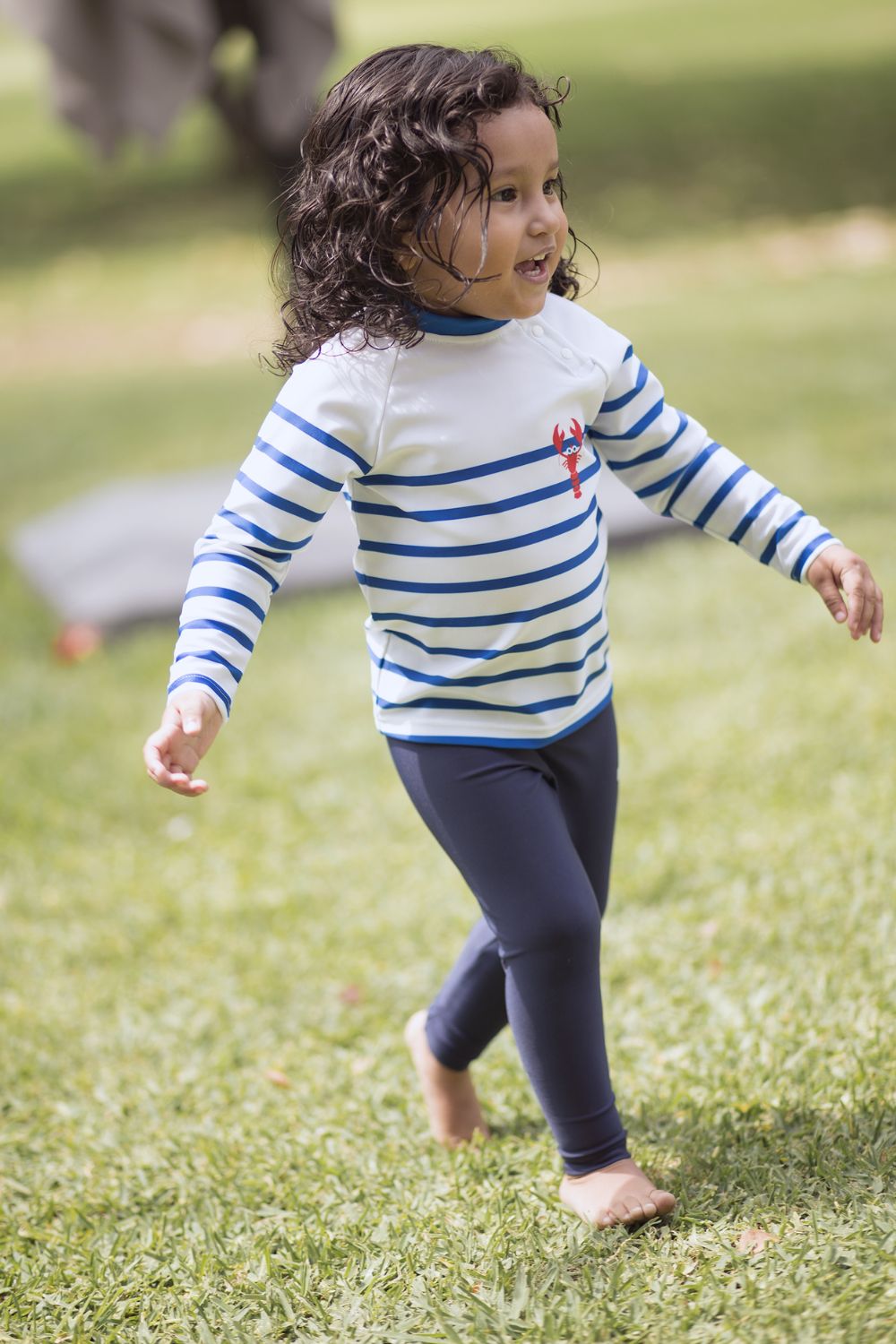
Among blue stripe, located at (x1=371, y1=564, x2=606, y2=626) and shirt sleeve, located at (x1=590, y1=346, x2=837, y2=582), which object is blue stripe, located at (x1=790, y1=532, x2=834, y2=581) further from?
blue stripe, located at (x1=371, y1=564, x2=606, y2=626)

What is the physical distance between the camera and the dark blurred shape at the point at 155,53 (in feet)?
18.3

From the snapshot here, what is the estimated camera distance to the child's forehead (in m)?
1.92

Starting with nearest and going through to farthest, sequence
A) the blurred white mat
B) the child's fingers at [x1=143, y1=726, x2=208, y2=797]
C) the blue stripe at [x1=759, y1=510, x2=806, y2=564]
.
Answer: the child's fingers at [x1=143, y1=726, x2=208, y2=797], the blue stripe at [x1=759, y1=510, x2=806, y2=564], the blurred white mat

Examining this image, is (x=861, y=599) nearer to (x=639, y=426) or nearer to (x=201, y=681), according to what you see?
(x=639, y=426)

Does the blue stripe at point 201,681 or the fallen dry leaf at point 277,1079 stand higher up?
the blue stripe at point 201,681

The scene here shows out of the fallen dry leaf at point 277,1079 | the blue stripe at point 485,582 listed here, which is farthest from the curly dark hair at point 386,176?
the fallen dry leaf at point 277,1079

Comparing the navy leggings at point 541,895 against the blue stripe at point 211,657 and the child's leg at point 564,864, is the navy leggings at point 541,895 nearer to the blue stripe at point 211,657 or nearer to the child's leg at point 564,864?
the child's leg at point 564,864

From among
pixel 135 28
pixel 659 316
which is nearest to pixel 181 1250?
pixel 135 28

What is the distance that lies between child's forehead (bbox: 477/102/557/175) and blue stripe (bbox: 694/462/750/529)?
1.92 feet

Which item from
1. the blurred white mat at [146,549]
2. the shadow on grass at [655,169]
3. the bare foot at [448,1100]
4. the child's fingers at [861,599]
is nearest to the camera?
the child's fingers at [861,599]

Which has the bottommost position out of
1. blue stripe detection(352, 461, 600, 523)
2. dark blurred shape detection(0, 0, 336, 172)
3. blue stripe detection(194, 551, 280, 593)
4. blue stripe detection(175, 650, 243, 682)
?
blue stripe detection(175, 650, 243, 682)

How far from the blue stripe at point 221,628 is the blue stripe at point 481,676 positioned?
241 millimetres

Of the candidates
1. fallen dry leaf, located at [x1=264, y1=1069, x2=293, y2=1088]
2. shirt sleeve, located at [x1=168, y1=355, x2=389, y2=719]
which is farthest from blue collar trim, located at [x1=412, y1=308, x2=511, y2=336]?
fallen dry leaf, located at [x1=264, y1=1069, x2=293, y2=1088]

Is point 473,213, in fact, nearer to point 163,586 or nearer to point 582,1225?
point 582,1225
